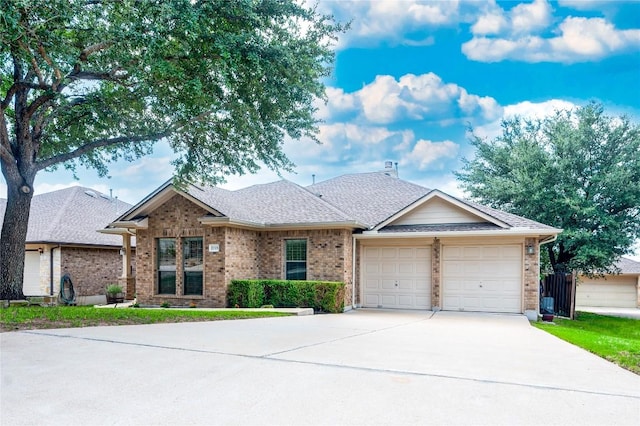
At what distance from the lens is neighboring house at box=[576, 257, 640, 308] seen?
29.8 m

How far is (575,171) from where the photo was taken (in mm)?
20219

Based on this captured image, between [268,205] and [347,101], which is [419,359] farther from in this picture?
[347,101]

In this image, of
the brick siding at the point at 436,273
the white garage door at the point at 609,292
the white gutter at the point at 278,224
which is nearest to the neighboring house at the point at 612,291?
the white garage door at the point at 609,292

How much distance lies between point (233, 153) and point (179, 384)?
8953 mm

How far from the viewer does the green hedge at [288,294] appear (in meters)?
14.2

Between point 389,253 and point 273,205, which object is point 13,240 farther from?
point 389,253

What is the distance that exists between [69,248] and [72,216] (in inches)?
103

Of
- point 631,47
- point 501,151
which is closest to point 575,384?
point 631,47

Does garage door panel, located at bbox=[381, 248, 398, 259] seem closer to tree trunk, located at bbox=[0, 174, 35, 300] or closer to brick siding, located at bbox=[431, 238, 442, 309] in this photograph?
brick siding, located at bbox=[431, 238, 442, 309]

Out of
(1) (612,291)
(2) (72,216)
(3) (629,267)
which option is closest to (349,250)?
(2) (72,216)

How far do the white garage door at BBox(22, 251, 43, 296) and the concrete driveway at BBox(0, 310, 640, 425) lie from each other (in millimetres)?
13257

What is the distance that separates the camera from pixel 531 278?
13.9 metres

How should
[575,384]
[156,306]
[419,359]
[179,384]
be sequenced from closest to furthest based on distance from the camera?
[179,384]
[575,384]
[419,359]
[156,306]

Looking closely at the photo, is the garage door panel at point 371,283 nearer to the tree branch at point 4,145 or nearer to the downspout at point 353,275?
the downspout at point 353,275
